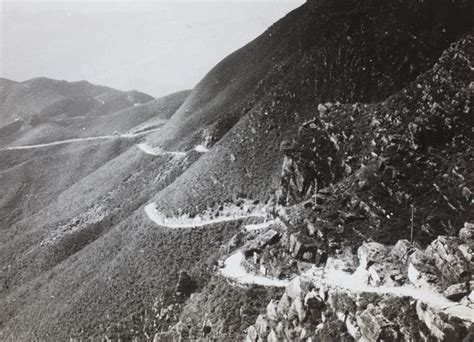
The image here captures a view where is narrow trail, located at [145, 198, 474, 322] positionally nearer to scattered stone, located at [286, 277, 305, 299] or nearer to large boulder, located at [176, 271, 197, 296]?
scattered stone, located at [286, 277, 305, 299]

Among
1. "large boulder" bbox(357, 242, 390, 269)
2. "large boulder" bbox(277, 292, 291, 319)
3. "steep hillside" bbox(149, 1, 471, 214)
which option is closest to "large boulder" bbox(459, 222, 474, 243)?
"large boulder" bbox(357, 242, 390, 269)

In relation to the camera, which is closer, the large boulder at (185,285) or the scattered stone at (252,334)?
the scattered stone at (252,334)

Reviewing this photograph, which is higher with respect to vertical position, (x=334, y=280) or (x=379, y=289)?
(x=379, y=289)

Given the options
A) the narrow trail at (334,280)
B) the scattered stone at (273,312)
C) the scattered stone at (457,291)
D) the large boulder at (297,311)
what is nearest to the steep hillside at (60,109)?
the narrow trail at (334,280)

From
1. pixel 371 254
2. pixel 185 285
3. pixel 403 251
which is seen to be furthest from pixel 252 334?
pixel 185 285

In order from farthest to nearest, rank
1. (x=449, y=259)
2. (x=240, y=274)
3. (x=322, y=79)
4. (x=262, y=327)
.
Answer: (x=322, y=79) < (x=240, y=274) < (x=262, y=327) < (x=449, y=259)

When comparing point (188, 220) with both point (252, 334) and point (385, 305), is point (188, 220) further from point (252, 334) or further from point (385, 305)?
point (385, 305)

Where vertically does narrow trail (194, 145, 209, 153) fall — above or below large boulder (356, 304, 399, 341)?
above

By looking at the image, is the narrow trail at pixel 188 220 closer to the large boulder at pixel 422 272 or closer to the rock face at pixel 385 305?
the rock face at pixel 385 305

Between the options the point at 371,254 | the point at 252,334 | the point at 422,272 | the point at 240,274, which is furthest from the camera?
the point at 240,274

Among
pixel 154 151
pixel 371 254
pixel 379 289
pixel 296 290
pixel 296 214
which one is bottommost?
pixel 379 289

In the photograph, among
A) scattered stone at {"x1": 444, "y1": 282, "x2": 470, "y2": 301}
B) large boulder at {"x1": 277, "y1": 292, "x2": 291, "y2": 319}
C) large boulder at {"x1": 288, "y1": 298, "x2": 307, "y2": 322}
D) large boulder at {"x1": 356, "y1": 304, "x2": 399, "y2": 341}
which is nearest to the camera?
scattered stone at {"x1": 444, "y1": 282, "x2": 470, "y2": 301}

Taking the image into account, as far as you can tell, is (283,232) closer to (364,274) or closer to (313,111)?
(364,274)
